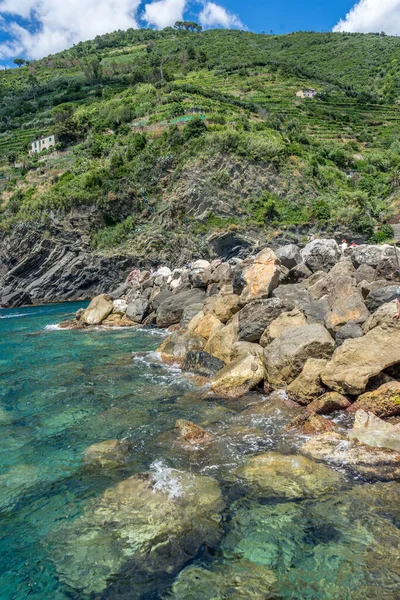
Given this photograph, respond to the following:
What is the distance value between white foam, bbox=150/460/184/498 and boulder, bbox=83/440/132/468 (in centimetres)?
75

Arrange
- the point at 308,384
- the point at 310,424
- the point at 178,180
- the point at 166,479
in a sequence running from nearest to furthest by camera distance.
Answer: the point at 166,479
the point at 310,424
the point at 308,384
the point at 178,180

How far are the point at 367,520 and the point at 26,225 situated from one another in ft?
165

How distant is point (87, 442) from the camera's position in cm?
803

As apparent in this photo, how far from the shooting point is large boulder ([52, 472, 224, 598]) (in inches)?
179

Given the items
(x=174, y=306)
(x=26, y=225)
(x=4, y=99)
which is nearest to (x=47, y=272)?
(x=26, y=225)

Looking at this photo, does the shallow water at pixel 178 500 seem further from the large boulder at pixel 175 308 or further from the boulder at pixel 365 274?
the large boulder at pixel 175 308

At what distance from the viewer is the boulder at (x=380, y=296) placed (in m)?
10.6

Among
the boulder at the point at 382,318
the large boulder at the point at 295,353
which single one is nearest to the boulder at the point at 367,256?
the boulder at the point at 382,318

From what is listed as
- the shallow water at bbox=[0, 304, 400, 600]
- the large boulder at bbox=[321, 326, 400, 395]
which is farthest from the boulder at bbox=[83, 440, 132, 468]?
the large boulder at bbox=[321, 326, 400, 395]

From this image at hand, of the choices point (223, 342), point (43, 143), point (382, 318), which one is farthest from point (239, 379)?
point (43, 143)

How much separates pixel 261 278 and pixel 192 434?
805 centimetres

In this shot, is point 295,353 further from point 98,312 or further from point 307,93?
point 307,93

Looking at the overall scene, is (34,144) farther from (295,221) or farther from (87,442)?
(87,442)

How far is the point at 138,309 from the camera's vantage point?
23.5 metres
